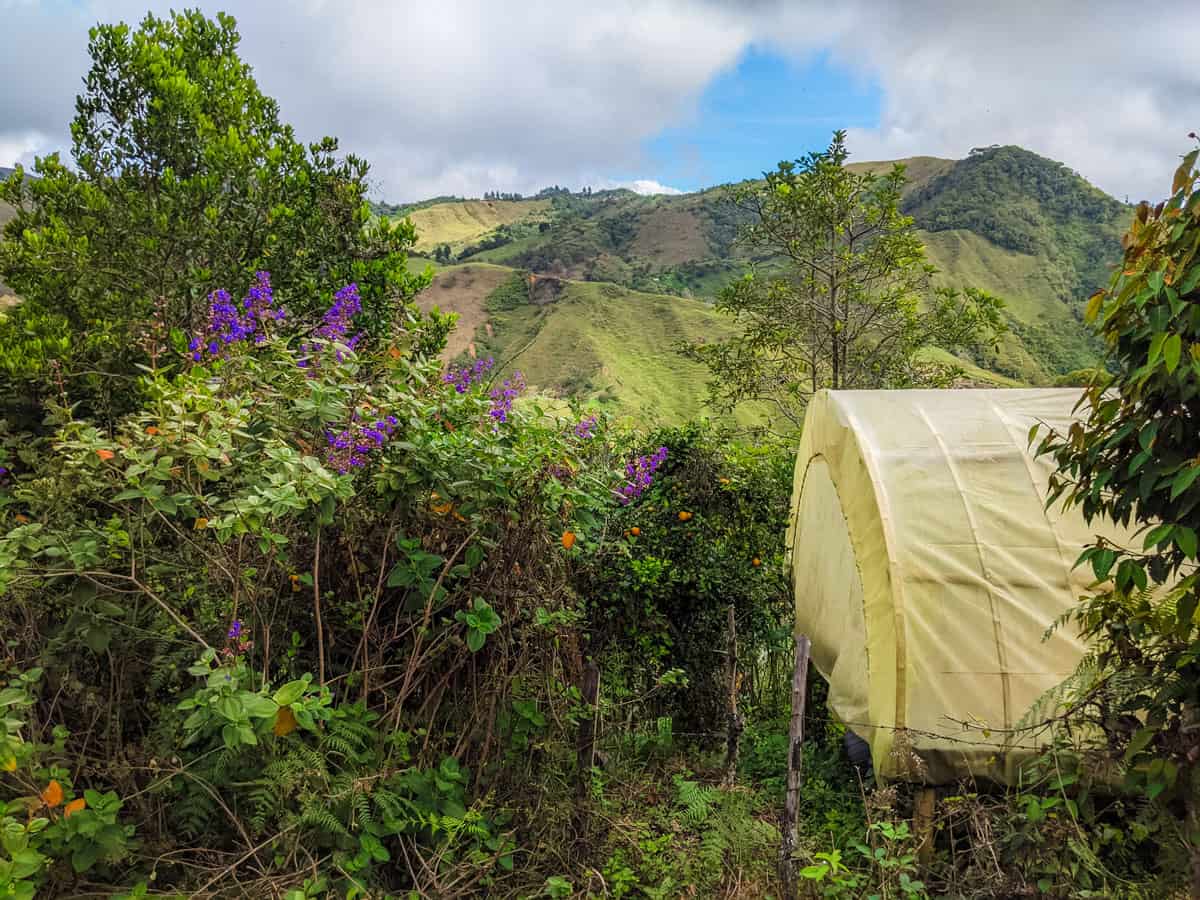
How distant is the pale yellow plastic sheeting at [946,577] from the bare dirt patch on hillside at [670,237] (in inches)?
4048

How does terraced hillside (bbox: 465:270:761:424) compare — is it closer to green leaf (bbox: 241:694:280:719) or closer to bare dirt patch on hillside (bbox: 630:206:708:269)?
bare dirt patch on hillside (bbox: 630:206:708:269)

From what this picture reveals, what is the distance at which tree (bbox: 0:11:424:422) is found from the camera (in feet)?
23.4

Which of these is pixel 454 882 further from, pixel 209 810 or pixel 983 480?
pixel 983 480

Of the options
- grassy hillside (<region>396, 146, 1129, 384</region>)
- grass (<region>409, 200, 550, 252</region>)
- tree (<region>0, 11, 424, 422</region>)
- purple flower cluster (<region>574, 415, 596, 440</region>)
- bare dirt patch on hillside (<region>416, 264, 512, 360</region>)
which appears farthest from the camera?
grass (<region>409, 200, 550, 252</region>)

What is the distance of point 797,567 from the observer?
7.06 metres

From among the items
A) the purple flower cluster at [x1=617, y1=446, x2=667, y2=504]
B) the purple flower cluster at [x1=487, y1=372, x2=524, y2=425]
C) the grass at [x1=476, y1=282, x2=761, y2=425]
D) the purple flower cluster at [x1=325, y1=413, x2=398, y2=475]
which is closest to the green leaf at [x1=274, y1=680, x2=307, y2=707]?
the purple flower cluster at [x1=325, y1=413, x2=398, y2=475]

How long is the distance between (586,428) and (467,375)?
908 mm

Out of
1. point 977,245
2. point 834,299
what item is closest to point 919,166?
point 977,245

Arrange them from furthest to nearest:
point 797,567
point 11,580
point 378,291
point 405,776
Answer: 1. point 378,291
2. point 797,567
3. point 405,776
4. point 11,580

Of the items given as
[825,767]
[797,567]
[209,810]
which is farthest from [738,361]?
[209,810]

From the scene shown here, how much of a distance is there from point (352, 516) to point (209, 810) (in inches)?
56.3

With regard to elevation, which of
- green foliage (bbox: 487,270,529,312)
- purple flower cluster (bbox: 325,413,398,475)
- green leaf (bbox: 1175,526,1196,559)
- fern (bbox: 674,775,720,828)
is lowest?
fern (bbox: 674,775,720,828)

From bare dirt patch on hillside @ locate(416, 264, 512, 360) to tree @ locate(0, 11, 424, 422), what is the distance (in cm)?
7181

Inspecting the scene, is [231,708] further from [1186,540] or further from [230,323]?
[1186,540]
